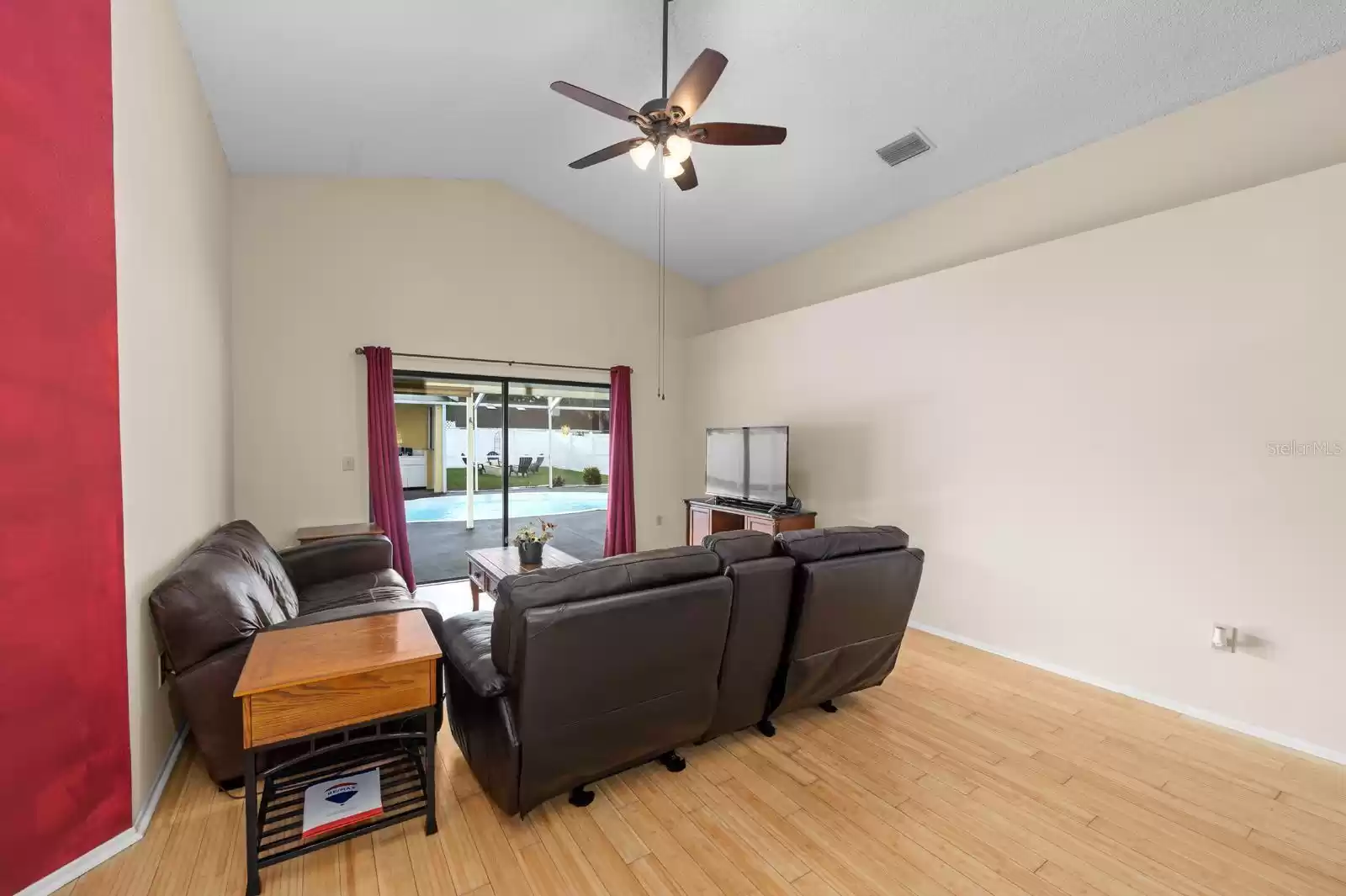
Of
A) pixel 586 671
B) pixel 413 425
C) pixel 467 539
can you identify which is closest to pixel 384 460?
pixel 413 425

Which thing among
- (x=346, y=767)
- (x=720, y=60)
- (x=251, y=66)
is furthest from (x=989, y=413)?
(x=251, y=66)

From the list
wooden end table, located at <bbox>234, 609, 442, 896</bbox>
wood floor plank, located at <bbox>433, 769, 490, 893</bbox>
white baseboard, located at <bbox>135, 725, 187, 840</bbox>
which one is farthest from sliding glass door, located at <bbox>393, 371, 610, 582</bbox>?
wood floor plank, located at <bbox>433, 769, 490, 893</bbox>

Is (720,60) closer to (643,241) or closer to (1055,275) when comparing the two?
(1055,275)

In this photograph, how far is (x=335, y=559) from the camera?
3.56m

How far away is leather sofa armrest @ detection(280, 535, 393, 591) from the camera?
3.43 metres

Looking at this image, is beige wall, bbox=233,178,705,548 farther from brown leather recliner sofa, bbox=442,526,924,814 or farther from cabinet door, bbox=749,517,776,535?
brown leather recliner sofa, bbox=442,526,924,814

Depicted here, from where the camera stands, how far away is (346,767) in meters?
2.04

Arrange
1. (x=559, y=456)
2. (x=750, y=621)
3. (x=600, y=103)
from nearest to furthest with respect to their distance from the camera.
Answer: (x=750, y=621) < (x=600, y=103) < (x=559, y=456)

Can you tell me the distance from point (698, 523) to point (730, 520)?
368 mm

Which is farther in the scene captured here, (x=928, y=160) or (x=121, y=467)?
(x=928, y=160)

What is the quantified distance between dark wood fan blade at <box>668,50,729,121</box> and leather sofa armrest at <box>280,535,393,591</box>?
331 centimetres

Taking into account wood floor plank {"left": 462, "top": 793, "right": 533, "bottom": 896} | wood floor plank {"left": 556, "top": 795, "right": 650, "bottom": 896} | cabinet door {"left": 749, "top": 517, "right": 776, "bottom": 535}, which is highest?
cabinet door {"left": 749, "top": 517, "right": 776, "bottom": 535}

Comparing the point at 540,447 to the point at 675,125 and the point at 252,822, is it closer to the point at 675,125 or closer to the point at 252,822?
the point at 675,125

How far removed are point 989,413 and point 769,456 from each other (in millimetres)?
1812
